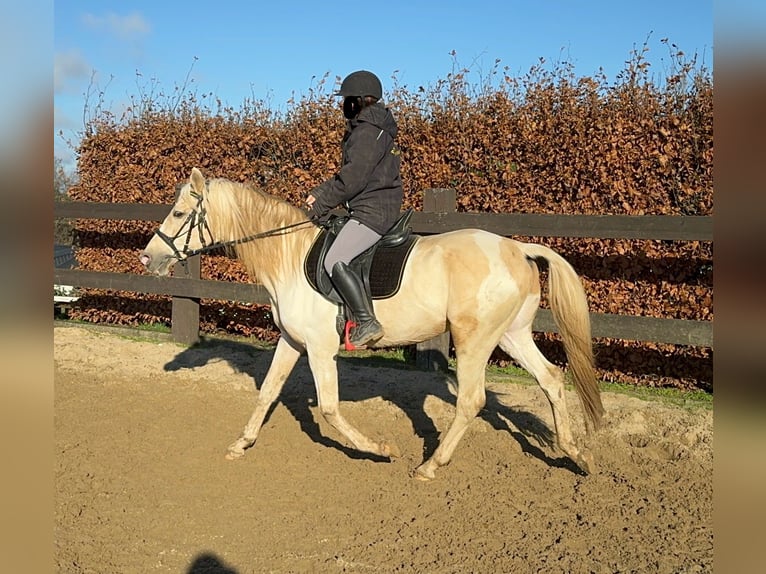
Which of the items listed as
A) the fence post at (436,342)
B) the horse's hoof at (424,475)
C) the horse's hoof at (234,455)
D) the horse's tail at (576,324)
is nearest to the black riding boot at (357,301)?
the horse's hoof at (424,475)

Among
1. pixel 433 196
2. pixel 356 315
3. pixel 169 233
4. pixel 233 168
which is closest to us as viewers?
pixel 356 315

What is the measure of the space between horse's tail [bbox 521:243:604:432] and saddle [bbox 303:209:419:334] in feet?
2.99

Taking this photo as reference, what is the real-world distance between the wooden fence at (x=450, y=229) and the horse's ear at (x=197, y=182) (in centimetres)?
116

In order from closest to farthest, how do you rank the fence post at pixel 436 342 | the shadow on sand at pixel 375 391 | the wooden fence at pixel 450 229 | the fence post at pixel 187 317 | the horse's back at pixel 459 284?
1. the horse's back at pixel 459 284
2. the shadow on sand at pixel 375 391
3. the wooden fence at pixel 450 229
4. the fence post at pixel 436 342
5. the fence post at pixel 187 317

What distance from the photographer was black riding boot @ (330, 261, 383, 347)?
4.85 m

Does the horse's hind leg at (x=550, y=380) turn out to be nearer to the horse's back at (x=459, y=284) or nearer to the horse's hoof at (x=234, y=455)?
the horse's back at (x=459, y=284)

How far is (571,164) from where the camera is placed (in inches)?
298

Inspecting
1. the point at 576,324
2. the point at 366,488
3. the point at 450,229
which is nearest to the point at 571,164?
the point at 450,229

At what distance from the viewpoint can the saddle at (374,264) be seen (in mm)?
4949

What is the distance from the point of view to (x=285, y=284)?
5.19 meters
